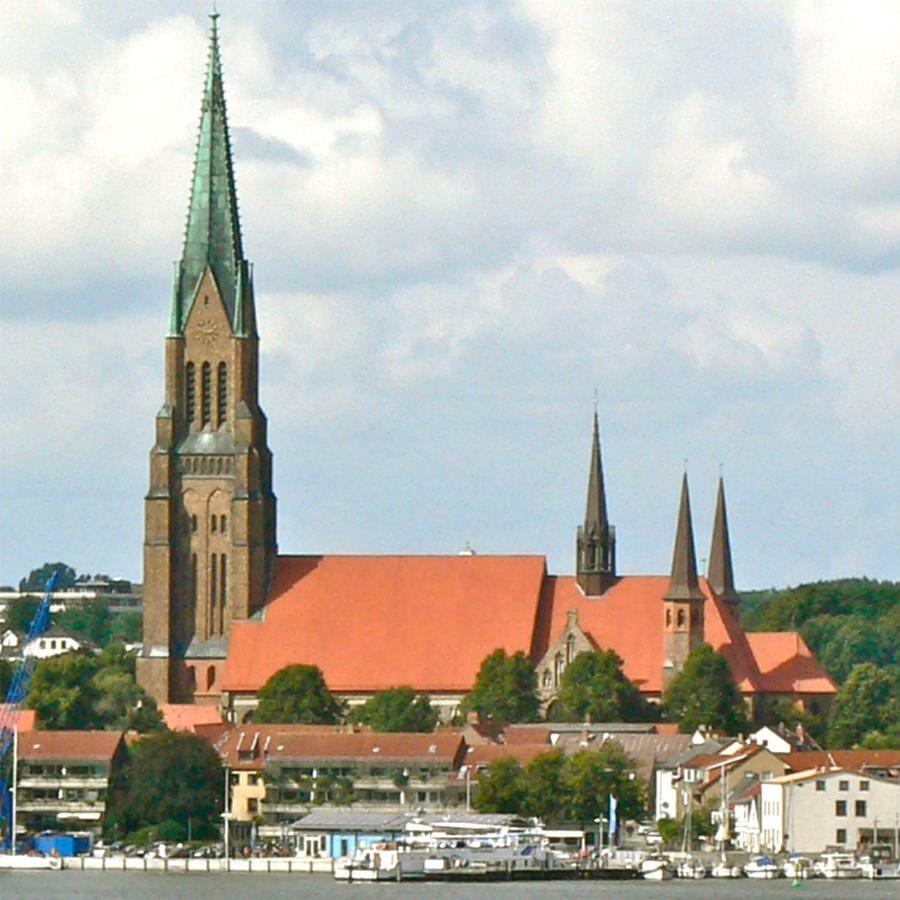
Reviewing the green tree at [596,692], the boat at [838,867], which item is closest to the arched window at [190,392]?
the green tree at [596,692]

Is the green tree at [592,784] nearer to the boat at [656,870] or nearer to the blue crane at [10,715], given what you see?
the boat at [656,870]

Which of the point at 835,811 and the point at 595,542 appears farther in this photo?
the point at 595,542

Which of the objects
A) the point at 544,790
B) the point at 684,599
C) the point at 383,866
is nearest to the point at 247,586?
the point at 684,599

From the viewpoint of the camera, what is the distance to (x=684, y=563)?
148m

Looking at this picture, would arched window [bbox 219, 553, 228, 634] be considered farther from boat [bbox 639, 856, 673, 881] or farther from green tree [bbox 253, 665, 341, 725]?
boat [bbox 639, 856, 673, 881]

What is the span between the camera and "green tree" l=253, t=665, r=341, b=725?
147 metres

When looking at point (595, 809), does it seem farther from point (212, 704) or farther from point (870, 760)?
point (212, 704)

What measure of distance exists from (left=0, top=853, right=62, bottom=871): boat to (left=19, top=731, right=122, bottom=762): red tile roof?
29.7ft

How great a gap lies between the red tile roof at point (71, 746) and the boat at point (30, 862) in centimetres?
906

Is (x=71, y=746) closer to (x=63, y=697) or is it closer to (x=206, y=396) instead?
(x=63, y=697)

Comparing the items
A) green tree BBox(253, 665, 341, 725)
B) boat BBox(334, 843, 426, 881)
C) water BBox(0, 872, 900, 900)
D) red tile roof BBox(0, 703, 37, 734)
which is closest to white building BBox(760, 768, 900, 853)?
water BBox(0, 872, 900, 900)

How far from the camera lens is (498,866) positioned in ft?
395

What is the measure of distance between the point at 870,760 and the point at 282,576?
26980mm

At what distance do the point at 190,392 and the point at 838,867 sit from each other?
39.5 m
